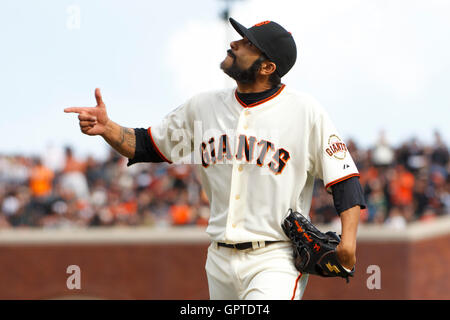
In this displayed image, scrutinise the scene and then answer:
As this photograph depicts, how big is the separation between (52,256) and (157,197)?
2.24 m

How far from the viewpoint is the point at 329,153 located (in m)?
4.36

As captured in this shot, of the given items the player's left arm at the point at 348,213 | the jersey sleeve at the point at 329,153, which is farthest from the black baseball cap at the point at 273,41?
the player's left arm at the point at 348,213

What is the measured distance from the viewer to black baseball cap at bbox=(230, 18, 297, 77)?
4.48 m

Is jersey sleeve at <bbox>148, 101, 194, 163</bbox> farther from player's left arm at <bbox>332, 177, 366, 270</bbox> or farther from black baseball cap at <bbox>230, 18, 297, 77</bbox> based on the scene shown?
player's left arm at <bbox>332, 177, 366, 270</bbox>

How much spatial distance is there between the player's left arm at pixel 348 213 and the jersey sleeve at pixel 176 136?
0.98 meters

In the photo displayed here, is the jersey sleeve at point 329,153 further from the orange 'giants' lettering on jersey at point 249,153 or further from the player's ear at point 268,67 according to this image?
the player's ear at point 268,67

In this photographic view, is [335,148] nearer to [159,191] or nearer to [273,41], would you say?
[273,41]

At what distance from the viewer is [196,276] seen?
1261 cm

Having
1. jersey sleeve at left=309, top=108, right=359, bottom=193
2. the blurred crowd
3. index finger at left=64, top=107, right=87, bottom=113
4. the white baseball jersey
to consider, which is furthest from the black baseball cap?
the blurred crowd

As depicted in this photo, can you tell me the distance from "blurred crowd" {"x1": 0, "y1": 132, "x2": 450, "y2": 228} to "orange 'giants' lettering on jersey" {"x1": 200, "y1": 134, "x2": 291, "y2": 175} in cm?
836

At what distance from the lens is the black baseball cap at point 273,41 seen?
14.7 feet

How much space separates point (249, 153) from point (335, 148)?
0.50 meters

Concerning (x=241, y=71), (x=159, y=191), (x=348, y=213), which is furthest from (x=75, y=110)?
(x=159, y=191)
